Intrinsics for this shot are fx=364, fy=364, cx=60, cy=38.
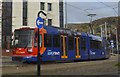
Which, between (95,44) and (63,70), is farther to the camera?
(95,44)

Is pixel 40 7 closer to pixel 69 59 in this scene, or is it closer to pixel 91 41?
pixel 91 41

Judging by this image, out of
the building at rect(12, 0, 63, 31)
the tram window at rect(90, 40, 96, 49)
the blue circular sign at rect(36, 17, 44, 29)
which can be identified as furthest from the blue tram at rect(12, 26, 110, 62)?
the building at rect(12, 0, 63, 31)

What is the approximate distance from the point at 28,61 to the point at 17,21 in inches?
1417

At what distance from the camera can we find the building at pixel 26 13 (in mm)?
63656

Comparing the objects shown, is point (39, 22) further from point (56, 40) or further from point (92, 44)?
point (92, 44)

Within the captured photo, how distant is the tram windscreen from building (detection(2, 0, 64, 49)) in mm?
30126

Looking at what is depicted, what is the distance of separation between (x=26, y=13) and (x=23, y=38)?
37.2 m

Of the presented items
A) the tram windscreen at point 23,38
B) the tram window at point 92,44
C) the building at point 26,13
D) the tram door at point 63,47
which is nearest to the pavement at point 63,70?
the tram windscreen at point 23,38

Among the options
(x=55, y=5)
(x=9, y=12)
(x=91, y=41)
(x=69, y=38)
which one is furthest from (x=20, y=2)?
(x=69, y=38)

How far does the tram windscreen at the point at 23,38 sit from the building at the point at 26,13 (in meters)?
30.1

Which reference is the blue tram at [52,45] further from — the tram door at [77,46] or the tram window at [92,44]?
the tram window at [92,44]

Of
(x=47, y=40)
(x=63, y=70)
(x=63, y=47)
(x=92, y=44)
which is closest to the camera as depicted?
(x=63, y=70)

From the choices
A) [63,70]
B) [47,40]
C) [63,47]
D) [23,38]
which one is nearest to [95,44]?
[63,47]

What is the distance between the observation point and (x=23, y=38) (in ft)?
99.7
